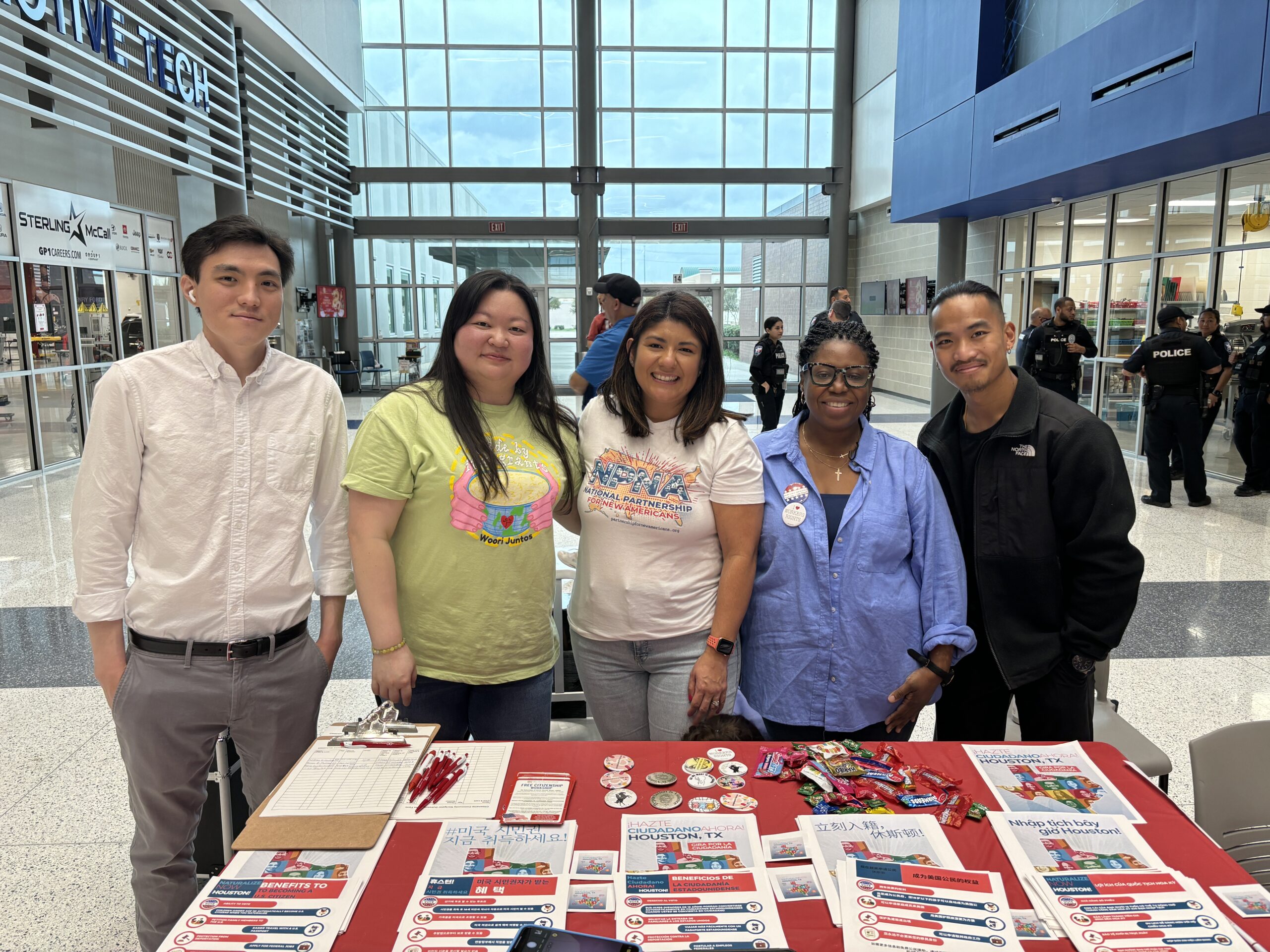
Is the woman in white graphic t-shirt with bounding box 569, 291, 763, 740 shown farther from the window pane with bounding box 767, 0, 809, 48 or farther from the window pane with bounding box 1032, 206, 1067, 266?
the window pane with bounding box 767, 0, 809, 48

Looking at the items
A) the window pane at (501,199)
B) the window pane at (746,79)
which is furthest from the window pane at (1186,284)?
the window pane at (501,199)

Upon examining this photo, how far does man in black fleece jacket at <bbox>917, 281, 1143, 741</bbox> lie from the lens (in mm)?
1931

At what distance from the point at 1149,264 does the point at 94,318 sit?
11.7 m

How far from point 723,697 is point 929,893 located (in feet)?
2.34

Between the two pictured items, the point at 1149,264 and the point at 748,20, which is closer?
the point at 1149,264

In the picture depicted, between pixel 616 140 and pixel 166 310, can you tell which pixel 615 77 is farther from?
pixel 166 310

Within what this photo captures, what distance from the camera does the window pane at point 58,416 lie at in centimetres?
857

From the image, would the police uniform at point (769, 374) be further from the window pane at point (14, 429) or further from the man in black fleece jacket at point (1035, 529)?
the man in black fleece jacket at point (1035, 529)

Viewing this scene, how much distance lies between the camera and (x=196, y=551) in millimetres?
1705

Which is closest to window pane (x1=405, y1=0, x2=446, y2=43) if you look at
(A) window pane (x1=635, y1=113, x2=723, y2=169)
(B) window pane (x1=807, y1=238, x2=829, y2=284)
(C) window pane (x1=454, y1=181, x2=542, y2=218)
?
(C) window pane (x1=454, y1=181, x2=542, y2=218)

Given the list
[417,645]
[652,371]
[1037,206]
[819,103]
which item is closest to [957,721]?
[652,371]

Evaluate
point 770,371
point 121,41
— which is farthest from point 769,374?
point 121,41

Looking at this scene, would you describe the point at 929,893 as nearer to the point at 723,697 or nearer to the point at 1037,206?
the point at 723,697

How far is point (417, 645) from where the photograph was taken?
6.05ft
